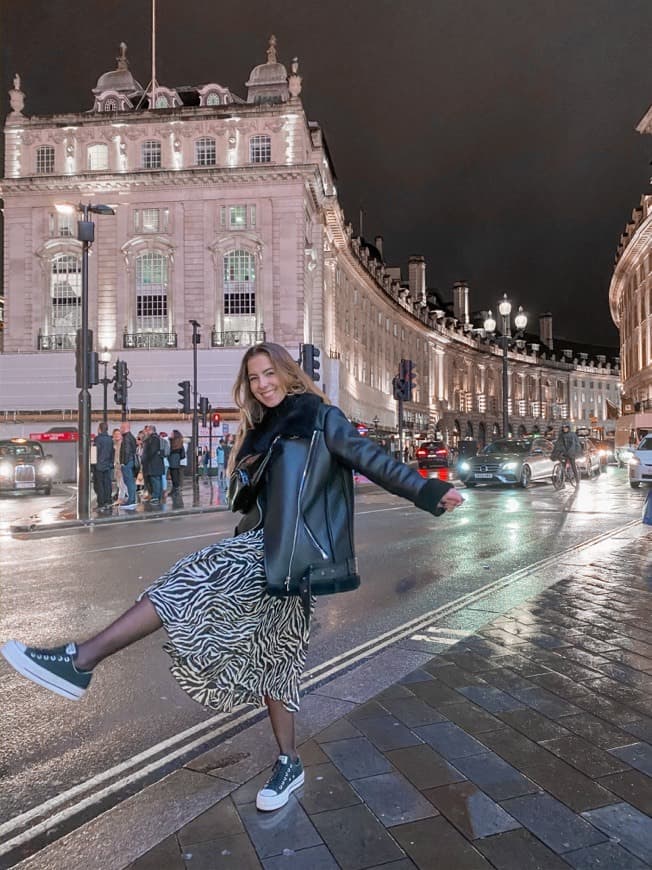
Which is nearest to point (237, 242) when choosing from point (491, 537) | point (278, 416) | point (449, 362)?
point (491, 537)

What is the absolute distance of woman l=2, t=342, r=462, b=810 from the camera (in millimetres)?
2759

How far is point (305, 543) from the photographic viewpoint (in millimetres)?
2807

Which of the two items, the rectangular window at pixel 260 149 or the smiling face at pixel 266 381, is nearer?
the smiling face at pixel 266 381

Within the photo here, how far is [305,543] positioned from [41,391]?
4577 centimetres

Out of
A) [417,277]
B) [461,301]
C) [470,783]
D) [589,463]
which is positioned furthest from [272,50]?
[461,301]

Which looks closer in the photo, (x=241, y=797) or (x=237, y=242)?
(x=241, y=797)

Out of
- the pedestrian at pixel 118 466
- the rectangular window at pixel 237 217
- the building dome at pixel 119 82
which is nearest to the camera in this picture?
the pedestrian at pixel 118 466

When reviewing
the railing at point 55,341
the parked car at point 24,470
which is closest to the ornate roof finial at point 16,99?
the railing at point 55,341

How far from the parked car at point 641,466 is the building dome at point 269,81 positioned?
39182mm

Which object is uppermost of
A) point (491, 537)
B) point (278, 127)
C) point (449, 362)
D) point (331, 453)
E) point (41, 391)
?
point (278, 127)

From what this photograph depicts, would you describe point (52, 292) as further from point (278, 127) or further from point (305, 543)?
point (305, 543)

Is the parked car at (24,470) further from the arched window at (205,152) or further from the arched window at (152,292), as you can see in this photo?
the arched window at (205,152)

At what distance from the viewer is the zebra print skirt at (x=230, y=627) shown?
279 centimetres

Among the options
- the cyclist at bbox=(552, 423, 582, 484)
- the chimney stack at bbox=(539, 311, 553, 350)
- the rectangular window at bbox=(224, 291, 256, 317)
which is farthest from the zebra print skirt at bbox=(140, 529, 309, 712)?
the chimney stack at bbox=(539, 311, 553, 350)
